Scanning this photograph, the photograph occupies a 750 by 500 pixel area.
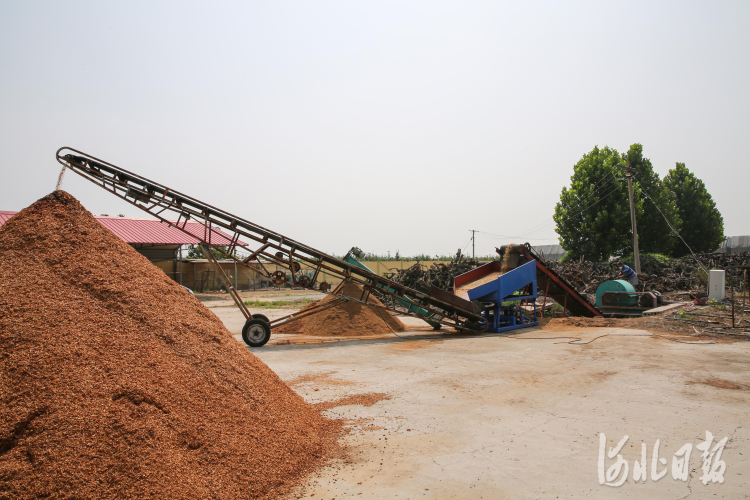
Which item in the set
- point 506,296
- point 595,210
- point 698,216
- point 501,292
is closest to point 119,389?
point 501,292

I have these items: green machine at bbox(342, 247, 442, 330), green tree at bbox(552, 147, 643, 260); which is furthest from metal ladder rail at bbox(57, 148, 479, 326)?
green tree at bbox(552, 147, 643, 260)

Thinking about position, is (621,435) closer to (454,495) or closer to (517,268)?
(454,495)

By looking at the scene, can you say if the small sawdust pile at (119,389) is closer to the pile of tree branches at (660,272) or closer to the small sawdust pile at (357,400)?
the small sawdust pile at (357,400)

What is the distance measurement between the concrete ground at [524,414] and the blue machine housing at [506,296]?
2.44 m

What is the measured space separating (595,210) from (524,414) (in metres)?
29.5

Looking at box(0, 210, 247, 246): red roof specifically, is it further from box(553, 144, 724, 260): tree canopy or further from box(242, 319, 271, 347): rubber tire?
box(553, 144, 724, 260): tree canopy

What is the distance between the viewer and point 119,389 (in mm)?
3316

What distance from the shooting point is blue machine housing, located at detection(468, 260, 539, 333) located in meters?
11.9

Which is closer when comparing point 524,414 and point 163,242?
point 524,414

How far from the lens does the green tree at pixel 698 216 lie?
1494 inches

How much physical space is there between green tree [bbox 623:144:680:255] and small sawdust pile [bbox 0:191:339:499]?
32088 mm

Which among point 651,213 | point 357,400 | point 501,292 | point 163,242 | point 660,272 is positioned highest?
point 651,213

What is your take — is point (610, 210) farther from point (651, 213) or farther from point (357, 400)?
point (357, 400)

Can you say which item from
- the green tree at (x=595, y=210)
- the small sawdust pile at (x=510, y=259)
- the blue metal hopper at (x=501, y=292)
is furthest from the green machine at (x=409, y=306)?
the green tree at (x=595, y=210)
